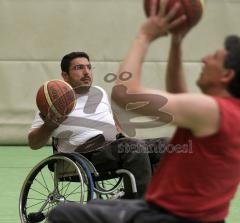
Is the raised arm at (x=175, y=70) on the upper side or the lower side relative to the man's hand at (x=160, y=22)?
lower

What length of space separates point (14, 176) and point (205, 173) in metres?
3.89

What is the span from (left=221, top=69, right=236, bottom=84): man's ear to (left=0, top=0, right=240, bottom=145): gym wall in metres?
5.14

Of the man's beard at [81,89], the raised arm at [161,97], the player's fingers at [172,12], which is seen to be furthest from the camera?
the man's beard at [81,89]

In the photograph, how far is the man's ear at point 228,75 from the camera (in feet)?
7.47

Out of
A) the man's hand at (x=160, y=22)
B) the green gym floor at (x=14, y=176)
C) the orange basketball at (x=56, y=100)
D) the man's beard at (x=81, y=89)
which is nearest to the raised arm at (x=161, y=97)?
the man's hand at (x=160, y=22)

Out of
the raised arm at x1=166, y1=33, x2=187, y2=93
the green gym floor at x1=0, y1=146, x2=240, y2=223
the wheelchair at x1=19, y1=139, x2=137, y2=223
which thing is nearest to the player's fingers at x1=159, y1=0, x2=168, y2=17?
the raised arm at x1=166, y1=33, x2=187, y2=93

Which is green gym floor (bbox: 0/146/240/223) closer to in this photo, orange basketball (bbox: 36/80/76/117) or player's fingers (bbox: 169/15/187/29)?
orange basketball (bbox: 36/80/76/117)

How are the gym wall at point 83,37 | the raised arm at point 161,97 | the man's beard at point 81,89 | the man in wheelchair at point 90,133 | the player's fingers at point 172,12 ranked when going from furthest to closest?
the gym wall at point 83,37 < the man's beard at point 81,89 < the man in wheelchair at point 90,133 < the player's fingers at point 172,12 < the raised arm at point 161,97

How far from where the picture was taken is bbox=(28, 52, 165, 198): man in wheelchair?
13.1 ft

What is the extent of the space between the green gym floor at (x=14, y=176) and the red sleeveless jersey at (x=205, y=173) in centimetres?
221

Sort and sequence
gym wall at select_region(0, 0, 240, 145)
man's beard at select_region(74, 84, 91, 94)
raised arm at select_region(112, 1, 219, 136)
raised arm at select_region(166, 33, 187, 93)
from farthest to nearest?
1. gym wall at select_region(0, 0, 240, 145)
2. man's beard at select_region(74, 84, 91, 94)
3. raised arm at select_region(166, 33, 187, 93)
4. raised arm at select_region(112, 1, 219, 136)

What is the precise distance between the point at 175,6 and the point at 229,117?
391mm

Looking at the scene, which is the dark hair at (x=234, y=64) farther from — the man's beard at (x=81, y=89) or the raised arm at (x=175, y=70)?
the man's beard at (x=81, y=89)

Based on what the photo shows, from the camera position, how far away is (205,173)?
226 centimetres
